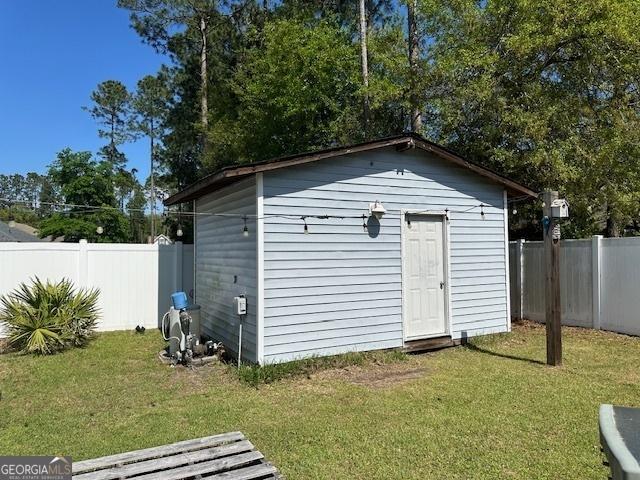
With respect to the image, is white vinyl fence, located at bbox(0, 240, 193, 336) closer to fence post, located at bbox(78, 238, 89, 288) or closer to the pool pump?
fence post, located at bbox(78, 238, 89, 288)

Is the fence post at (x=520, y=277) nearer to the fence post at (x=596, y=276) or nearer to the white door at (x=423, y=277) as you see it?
the fence post at (x=596, y=276)

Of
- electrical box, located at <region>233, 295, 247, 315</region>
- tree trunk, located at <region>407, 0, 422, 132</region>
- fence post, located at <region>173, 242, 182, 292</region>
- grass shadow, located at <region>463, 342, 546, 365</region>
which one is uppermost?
tree trunk, located at <region>407, 0, 422, 132</region>

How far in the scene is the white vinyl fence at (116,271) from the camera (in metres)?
8.70

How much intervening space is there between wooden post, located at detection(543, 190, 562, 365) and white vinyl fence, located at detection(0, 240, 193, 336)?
735 centimetres

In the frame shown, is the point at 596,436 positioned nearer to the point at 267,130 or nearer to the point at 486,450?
the point at 486,450

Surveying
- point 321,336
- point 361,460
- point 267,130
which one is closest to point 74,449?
point 361,460

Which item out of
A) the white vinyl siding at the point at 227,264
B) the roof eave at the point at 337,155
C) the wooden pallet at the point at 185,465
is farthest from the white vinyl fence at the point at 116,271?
the wooden pallet at the point at 185,465

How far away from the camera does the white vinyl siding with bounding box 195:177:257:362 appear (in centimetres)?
634

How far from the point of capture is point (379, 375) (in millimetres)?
6070

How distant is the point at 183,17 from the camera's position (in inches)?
805

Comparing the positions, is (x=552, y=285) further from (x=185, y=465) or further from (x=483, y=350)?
(x=185, y=465)

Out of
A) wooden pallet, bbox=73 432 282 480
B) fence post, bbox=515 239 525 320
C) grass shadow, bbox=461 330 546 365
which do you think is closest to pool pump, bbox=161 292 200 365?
wooden pallet, bbox=73 432 282 480

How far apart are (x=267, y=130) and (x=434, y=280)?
1135 centimetres

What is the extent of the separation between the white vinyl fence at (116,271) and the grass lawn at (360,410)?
210 cm
